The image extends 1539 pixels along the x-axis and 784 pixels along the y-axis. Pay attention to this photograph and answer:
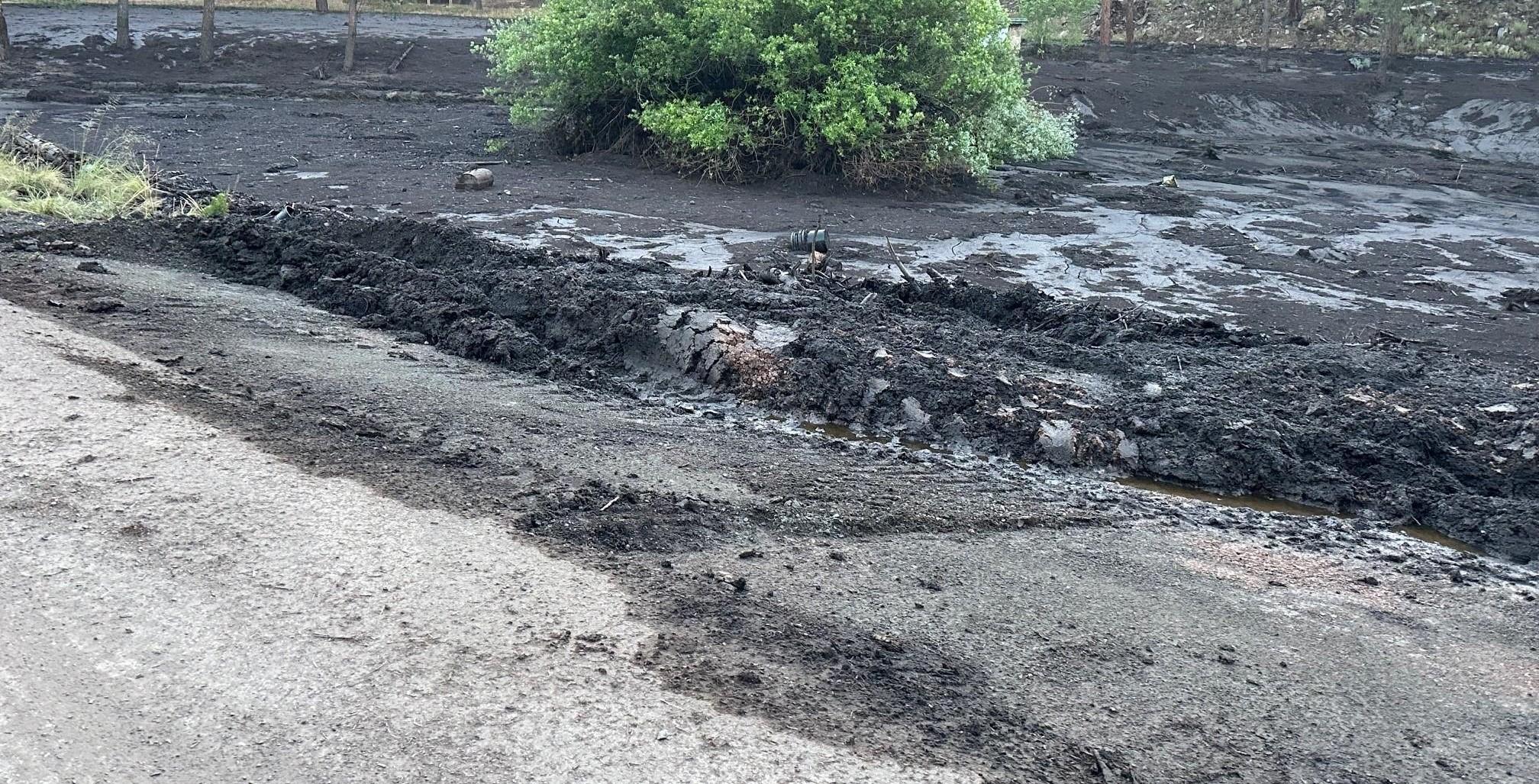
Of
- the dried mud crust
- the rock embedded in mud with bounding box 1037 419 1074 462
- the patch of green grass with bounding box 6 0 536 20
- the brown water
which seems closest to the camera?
the brown water

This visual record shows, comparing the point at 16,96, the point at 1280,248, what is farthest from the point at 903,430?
the point at 16,96

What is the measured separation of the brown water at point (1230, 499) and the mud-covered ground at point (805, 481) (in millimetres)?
43

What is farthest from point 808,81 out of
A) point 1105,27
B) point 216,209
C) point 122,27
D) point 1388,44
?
point 122,27

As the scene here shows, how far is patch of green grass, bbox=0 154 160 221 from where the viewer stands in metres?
11.0

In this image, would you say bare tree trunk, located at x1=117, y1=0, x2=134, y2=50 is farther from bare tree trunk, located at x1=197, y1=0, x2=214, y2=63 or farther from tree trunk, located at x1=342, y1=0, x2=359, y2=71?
tree trunk, located at x1=342, y1=0, x2=359, y2=71

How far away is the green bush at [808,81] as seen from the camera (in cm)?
1531

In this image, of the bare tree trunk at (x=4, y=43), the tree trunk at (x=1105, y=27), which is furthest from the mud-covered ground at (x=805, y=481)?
the tree trunk at (x=1105, y=27)

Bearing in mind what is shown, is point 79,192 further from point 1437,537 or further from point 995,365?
point 1437,537

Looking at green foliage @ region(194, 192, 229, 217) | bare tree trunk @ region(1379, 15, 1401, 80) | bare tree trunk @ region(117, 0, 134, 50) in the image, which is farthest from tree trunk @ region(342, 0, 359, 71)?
bare tree trunk @ region(1379, 15, 1401, 80)

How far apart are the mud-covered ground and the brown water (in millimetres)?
43

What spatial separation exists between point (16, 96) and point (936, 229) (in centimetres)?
1845

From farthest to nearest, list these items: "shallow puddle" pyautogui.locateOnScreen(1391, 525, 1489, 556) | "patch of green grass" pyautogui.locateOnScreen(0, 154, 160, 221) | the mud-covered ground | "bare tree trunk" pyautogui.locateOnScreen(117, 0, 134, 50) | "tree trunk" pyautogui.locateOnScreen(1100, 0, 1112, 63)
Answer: "tree trunk" pyautogui.locateOnScreen(1100, 0, 1112, 63) → "bare tree trunk" pyautogui.locateOnScreen(117, 0, 134, 50) → "patch of green grass" pyautogui.locateOnScreen(0, 154, 160, 221) → "shallow puddle" pyautogui.locateOnScreen(1391, 525, 1489, 556) → the mud-covered ground

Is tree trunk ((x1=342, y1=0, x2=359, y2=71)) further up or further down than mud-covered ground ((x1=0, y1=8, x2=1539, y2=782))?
further up

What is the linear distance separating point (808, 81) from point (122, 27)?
65.0 ft
